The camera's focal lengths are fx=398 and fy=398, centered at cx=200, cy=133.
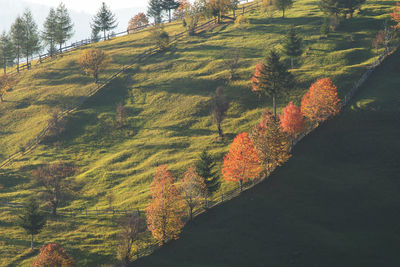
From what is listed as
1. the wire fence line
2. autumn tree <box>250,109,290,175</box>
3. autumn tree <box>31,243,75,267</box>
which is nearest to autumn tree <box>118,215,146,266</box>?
autumn tree <box>31,243,75,267</box>

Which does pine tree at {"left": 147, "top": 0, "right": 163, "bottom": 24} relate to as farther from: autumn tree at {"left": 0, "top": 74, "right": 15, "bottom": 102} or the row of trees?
autumn tree at {"left": 0, "top": 74, "right": 15, "bottom": 102}

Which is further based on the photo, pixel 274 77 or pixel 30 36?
pixel 30 36

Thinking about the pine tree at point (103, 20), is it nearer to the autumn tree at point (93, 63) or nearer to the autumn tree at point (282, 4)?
the autumn tree at point (93, 63)

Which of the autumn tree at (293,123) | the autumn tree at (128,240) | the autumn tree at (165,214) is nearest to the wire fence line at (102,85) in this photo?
the autumn tree at (128,240)

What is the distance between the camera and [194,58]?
124m

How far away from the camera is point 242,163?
65.1m

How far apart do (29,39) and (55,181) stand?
86428 mm

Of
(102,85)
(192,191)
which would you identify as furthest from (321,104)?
(102,85)

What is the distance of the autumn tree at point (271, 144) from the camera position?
64.8 metres

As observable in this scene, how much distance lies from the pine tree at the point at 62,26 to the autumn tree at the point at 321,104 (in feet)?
346

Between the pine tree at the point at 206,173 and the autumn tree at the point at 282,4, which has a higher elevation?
the autumn tree at the point at 282,4

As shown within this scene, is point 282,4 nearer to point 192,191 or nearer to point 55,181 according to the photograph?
point 192,191

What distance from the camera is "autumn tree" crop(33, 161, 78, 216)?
73.3 m

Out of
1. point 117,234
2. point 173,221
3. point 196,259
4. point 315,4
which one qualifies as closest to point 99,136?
point 117,234
